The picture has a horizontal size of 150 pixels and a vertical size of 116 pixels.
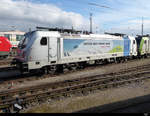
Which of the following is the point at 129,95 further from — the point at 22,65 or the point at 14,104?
the point at 22,65

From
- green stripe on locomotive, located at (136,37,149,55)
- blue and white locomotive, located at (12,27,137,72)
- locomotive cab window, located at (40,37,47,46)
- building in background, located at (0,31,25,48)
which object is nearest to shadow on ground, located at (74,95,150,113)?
blue and white locomotive, located at (12,27,137,72)

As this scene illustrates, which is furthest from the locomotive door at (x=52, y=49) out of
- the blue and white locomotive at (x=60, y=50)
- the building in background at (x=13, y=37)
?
the building in background at (x=13, y=37)

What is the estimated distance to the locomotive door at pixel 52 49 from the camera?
35.6ft

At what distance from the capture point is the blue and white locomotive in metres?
10.2

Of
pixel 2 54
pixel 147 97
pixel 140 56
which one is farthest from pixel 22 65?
pixel 140 56

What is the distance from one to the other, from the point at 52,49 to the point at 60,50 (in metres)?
0.71

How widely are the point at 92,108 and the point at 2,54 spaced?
17.5 meters

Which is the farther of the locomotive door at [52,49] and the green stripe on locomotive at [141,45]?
the green stripe on locomotive at [141,45]

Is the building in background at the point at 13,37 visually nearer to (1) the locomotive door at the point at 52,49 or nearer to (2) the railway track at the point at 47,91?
(1) the locomotive door at the point at 52,49

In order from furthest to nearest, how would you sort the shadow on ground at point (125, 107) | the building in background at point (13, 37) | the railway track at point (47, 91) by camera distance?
1. the building in background at point (13, 37)
2. the railway track at point (47, 91)
3. the shadow on ground at point (125, 107)

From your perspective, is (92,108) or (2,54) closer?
(92,108)

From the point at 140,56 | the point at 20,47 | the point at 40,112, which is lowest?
the point at 40,112

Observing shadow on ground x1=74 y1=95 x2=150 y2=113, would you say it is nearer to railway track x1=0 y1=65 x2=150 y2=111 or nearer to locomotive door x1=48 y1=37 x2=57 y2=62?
railway track x1=0 y1=65 x2=150 y2=111

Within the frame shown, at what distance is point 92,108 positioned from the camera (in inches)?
244
